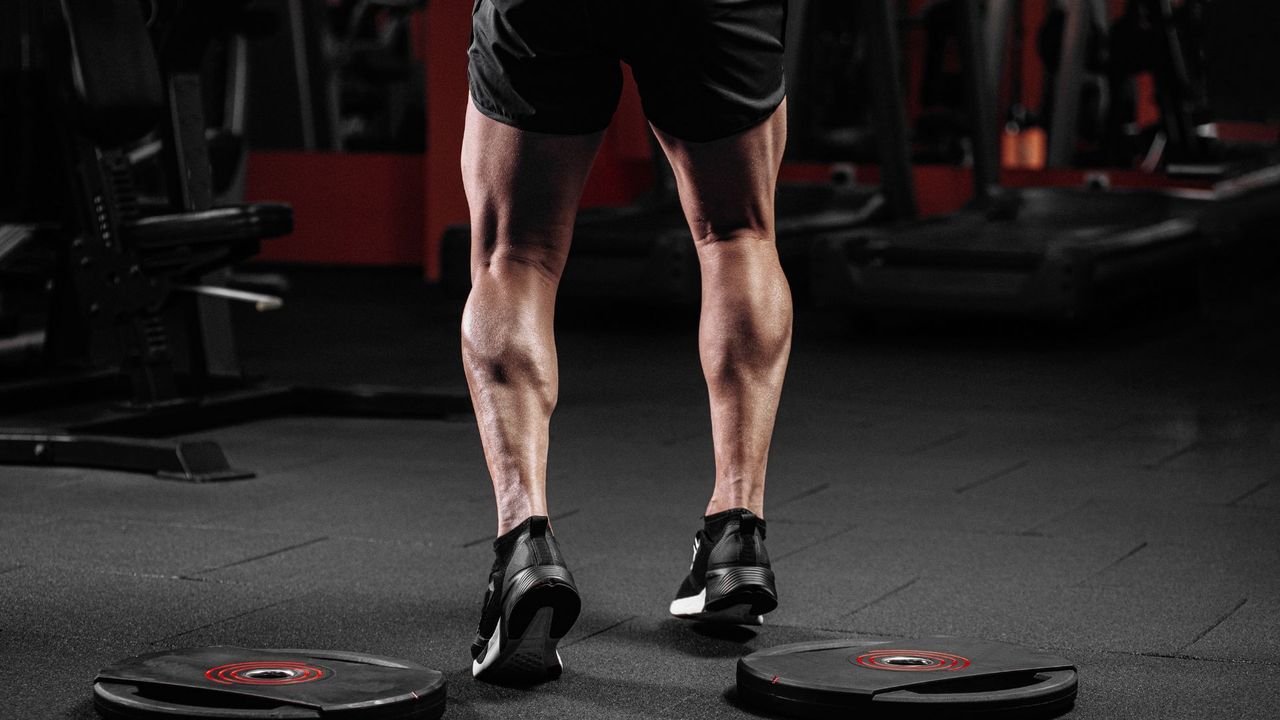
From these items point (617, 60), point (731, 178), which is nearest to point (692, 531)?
point (731, 178)

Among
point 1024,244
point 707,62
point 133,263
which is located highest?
point 707,62

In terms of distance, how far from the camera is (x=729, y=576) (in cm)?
184

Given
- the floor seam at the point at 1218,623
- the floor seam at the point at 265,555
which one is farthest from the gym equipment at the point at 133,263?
the floor seam at the point at 1218,623

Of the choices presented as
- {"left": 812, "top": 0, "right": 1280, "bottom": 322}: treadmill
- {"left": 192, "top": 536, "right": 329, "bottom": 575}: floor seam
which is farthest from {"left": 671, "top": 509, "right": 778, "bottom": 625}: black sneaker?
{"left": 812, "top": 0, "right": 1280, "bottom": 322}: treadmill

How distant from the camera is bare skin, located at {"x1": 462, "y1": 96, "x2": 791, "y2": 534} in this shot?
1772mm

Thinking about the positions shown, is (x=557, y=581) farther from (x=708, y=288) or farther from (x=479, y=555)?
(x=479, y=555)

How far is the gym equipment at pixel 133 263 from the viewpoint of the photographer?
3010mm

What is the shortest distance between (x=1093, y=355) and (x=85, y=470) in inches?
117

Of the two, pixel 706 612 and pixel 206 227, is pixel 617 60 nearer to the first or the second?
pixel 706 612

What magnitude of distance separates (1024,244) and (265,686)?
4.00 metres

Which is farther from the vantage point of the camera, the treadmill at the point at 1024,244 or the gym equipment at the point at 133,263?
the treadmill at the point at 1024,244

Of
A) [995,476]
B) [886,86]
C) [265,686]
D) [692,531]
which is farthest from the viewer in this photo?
[886,86]

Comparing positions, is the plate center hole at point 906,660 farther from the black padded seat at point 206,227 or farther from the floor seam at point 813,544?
the black padded seat at point 206,227

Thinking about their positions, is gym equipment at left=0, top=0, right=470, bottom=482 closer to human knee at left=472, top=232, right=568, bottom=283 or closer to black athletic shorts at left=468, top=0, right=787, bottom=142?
human knee at left=472, top=232, right=568, bottom=283
